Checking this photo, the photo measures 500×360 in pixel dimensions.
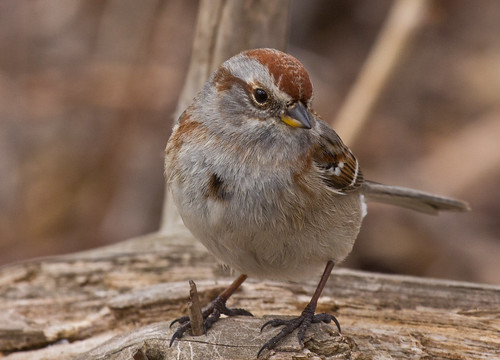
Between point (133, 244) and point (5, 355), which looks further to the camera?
point (133, 244)

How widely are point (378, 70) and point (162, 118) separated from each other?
2833mm

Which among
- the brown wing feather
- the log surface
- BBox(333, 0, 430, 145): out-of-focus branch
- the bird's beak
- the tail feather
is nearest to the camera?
the bird's beak

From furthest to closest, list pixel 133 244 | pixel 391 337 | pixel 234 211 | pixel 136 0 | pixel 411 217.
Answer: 1. pixel 136 0
2. pixel 411 217
3. pixel 133 244
4. pixel 391 337
5. pixel 234 211

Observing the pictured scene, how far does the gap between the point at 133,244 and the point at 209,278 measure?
2.72 feet

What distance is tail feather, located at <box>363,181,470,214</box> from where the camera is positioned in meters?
5.02

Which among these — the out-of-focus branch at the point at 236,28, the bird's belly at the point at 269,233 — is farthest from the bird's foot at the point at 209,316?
the out-of-focus branch at the point at 236,28

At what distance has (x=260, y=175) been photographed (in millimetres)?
3707

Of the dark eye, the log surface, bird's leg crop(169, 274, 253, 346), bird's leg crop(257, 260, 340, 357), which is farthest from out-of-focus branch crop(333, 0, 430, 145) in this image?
the dark eye

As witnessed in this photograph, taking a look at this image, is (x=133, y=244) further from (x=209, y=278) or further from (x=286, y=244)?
(x=286, y=244)

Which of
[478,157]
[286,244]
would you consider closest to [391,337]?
[286,244]

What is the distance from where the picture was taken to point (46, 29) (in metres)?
9.38

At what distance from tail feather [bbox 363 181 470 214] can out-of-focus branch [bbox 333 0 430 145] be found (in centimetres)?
233

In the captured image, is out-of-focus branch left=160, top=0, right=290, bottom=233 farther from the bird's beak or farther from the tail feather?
the bird's beak

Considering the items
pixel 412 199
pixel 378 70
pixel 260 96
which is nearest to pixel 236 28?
pixel 412 199
